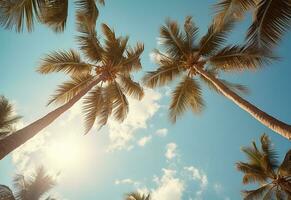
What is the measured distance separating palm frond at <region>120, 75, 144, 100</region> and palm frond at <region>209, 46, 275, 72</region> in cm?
380

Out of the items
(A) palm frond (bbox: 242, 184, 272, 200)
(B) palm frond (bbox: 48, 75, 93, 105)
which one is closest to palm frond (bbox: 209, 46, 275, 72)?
(B) palm frond (bbox: 48, 75, 93, 105)

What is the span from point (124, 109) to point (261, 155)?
9197 mm

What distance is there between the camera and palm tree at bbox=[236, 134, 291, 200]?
18.5 m

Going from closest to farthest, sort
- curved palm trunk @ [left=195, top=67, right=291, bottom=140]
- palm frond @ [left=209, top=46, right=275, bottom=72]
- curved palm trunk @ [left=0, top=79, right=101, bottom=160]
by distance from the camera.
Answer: curved palm trunk @ [left=0, top=79, right=101, bottom=160] < curved palm trunk @ [left=195, top=67, right=291, bottom=140] < palm frond @ [left=209, top=46, right=275, bottom=72]

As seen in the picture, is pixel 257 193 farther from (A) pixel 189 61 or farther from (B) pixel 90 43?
(B) pixel 90 43

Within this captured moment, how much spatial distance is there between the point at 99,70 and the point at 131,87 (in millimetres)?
1853

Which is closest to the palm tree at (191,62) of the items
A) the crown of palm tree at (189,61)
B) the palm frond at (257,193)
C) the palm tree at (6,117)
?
the crown of palm tree at (189,61)

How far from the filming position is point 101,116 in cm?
1486

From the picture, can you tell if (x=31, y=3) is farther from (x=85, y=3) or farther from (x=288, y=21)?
(x=288, y=21)

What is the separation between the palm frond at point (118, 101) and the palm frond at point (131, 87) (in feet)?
1.09

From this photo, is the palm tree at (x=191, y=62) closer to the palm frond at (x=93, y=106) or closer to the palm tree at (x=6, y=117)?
the palm frond at (x=93, y=106)

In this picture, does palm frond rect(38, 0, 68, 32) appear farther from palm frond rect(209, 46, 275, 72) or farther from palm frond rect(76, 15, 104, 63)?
palm frond rect(209, 46, 275, 72)

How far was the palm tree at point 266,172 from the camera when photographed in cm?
1855

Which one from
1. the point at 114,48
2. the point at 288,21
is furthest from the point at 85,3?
the point at 288,21
